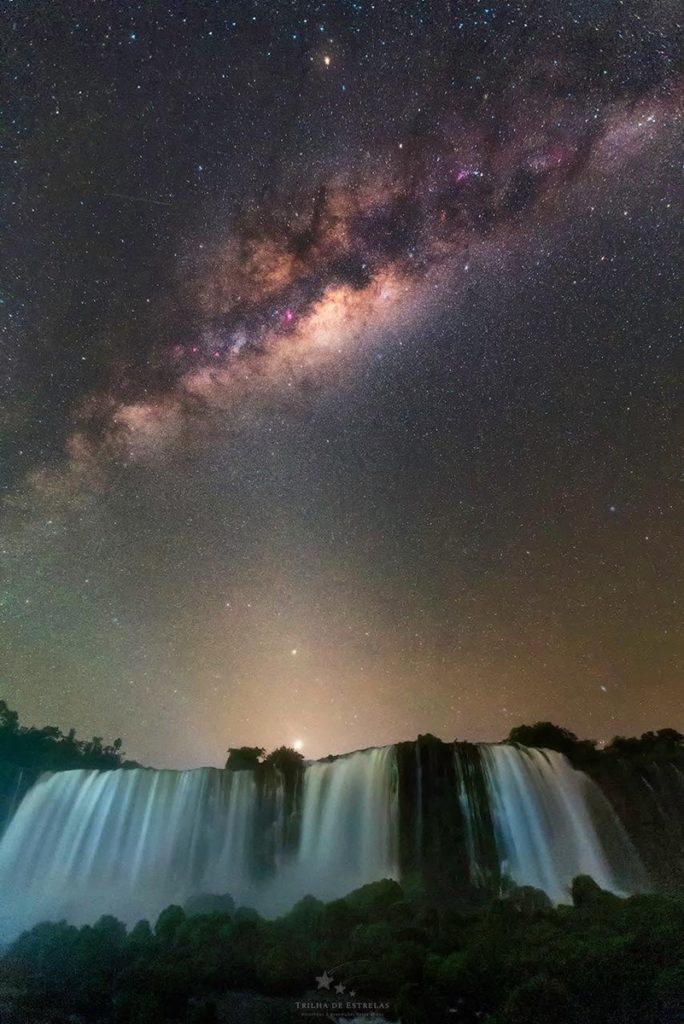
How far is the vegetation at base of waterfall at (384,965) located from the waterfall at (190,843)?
23.9 feet

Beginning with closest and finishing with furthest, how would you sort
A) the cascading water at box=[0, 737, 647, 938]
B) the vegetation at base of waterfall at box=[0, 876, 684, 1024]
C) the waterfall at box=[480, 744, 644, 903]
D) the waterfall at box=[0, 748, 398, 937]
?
the vegetation at base of waterfall at box=[0, 876, 684, 1024], the waterfall at box=[480, 744, 644, 903], the cascading water at box=[0, 737, 647, 938], the waterfall at box=[0, 748, 398, 937]

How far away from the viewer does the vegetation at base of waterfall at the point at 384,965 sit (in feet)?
38.5

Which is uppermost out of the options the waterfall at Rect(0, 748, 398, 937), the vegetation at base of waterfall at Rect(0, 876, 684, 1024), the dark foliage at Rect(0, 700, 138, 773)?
the dark foliage at Rect(0, 700, 138, 773)

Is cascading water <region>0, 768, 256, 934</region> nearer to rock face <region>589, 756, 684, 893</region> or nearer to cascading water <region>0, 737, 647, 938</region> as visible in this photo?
cascading water <region>0, 737, 647, 938</region>

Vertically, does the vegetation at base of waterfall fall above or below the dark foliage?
below

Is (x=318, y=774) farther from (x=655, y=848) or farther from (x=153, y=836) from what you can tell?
(x=655, y=848)

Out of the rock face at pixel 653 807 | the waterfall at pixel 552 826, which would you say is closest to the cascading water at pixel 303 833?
the waterfall at pixel 552 826

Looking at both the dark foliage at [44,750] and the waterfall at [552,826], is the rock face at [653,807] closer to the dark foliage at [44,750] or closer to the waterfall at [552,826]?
the waterfall at [552,826]

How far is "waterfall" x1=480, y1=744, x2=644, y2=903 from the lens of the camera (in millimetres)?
24141

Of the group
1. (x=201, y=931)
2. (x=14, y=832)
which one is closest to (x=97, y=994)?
(x=201, y=931)

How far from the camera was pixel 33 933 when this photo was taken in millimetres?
21125

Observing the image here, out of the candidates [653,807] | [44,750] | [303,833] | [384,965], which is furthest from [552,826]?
[44,750]

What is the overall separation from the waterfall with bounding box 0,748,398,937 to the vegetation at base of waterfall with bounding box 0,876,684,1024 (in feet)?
23.9

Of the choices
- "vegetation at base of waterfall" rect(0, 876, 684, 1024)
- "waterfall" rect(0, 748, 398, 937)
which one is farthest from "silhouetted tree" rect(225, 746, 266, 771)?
"vegetation at base of waterfall" rect(0, 876, 684, 1024)
